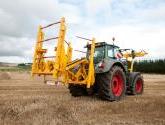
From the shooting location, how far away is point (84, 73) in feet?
37.5

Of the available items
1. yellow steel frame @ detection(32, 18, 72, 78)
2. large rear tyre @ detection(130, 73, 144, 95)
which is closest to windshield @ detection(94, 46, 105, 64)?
yellow steel frame @ detection(32, 18, 72, 78)

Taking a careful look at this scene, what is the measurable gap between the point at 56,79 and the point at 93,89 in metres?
2.43

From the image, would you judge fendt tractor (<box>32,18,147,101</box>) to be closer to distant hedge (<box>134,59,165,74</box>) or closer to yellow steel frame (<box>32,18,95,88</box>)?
yellow steel frame (<box>32,18,95,88</box>)

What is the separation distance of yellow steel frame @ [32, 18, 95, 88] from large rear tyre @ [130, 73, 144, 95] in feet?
10.3

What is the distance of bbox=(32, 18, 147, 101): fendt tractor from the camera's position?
10617mm

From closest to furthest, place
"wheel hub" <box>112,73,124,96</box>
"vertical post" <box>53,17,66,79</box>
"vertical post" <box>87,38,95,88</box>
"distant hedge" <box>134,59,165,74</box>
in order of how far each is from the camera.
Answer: "vertical post" <box>53,17,66,79</box> → "vertical post" <box>87,38,95,88</box> → "wheel hub" <box>112,73,124,96</box> → "distant hedge" <box>134,59,165,74</box>

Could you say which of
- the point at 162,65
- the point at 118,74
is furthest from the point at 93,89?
the point at 162,65

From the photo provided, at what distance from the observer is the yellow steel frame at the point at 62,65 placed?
34.5ft

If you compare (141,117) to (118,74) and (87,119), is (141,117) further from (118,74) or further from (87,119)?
(118,74)

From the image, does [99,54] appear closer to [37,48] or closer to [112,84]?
[112,84]

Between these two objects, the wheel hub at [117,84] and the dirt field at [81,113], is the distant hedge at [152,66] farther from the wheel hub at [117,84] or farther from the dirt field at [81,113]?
the dirt field at [81,113]

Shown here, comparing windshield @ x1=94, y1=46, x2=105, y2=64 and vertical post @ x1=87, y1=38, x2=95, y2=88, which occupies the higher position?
windshield @ x1=94, y1=46, x2=105, y2=64

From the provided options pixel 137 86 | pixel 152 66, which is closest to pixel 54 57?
pixel 137 86

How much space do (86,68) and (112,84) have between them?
107cm
